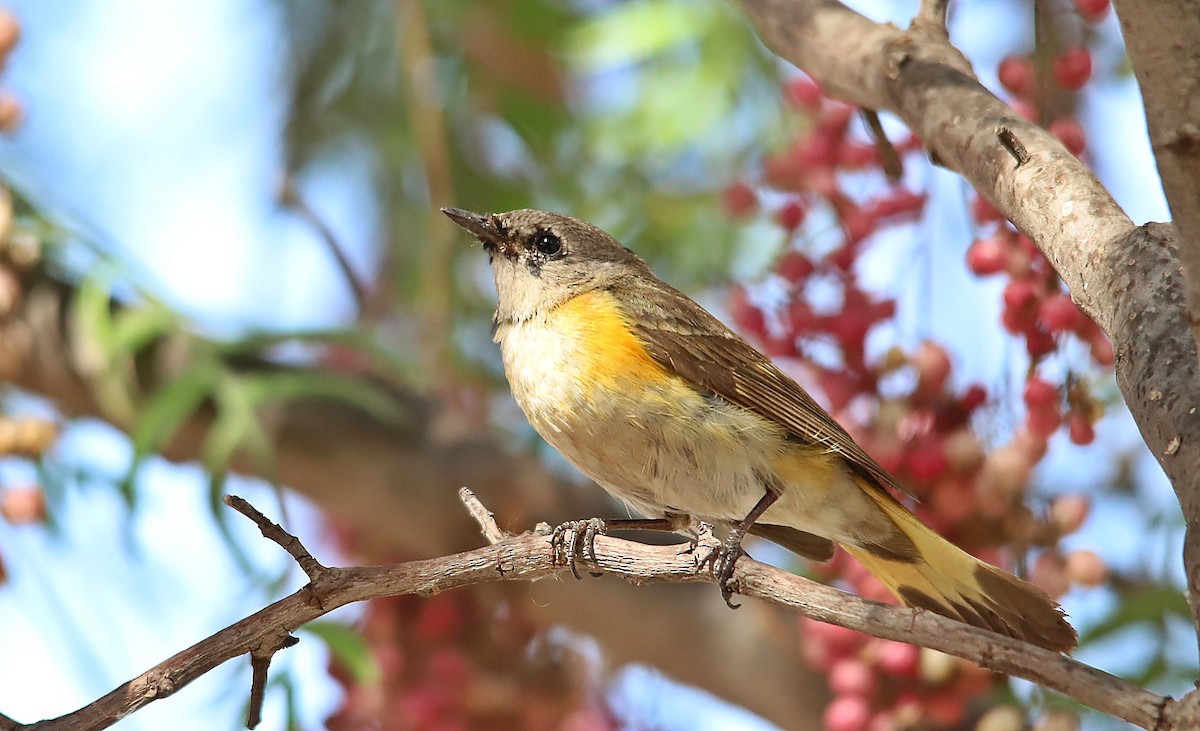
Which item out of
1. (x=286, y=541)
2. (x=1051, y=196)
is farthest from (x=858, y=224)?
(x=286, y=541)

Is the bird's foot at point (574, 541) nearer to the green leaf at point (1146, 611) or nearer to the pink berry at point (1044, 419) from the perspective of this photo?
the pink berry at point (1044, 419)

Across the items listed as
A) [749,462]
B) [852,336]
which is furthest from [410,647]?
[852,336]

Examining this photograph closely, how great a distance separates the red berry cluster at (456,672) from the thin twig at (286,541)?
1710mm

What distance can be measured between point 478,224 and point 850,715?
65.8 inches

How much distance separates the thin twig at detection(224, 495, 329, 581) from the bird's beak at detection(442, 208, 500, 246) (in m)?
1.56

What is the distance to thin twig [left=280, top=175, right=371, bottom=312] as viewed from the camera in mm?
4473

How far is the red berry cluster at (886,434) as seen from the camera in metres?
3.42

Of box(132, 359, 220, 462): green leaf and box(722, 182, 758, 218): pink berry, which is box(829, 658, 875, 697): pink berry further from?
box(132, 359, 220, 462): green leaf

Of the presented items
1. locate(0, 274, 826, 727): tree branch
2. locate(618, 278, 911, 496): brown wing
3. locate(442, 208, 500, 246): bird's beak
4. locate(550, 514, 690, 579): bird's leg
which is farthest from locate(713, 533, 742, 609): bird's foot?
locate(0, 274, 826, 727): tree branch

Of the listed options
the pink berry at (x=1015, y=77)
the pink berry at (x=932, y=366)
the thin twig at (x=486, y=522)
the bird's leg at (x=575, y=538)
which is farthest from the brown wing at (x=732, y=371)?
the pink berry at (x=1015, y=77)

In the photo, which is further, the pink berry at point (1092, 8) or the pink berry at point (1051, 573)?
the pink berry at point (1051, 573)

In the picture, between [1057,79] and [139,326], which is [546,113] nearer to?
[139,326]

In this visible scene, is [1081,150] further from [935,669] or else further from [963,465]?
[935,669]

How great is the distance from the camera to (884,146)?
3.20 m
